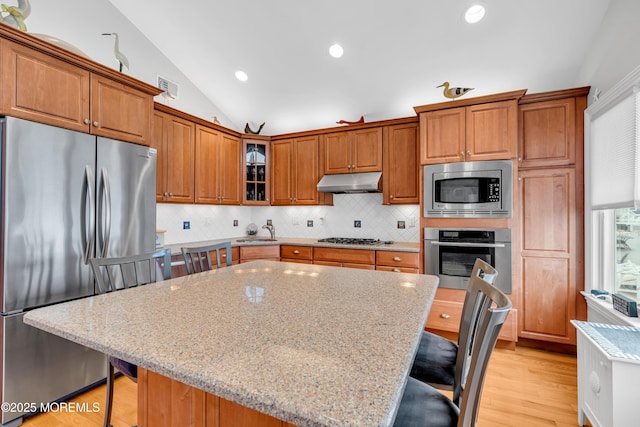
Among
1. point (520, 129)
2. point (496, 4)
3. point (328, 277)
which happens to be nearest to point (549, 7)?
point (496, 4)

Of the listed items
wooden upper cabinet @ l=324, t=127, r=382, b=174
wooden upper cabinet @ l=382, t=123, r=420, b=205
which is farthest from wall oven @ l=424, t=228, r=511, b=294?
wooden upper cabinet @ l=324, t=127, r=382, b=174

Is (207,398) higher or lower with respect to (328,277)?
lower

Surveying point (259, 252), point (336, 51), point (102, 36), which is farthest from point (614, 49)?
point (102, 36)

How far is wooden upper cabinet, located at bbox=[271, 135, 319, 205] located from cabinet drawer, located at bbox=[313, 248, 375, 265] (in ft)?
2.27

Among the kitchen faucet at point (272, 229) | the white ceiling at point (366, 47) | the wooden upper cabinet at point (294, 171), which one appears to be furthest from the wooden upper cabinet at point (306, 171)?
the kitchen faucet at point (272, 229)

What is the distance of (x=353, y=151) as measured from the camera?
3566 mm

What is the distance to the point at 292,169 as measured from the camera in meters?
3.91

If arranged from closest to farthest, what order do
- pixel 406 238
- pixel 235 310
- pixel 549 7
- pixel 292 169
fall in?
pixel 235 310, pixel 549 7, pixel 406 238, pixel 292 169

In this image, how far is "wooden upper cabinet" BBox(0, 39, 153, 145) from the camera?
173cm

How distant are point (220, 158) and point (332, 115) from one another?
4.89 ft

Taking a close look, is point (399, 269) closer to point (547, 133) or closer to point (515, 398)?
point (515, 398)

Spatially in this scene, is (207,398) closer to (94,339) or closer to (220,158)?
(94,339)

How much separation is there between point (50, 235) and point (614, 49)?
13.1 ft

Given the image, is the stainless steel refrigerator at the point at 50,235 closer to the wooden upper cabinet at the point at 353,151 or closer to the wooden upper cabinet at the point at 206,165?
the wooden upper cabinet at the point at 206,165
